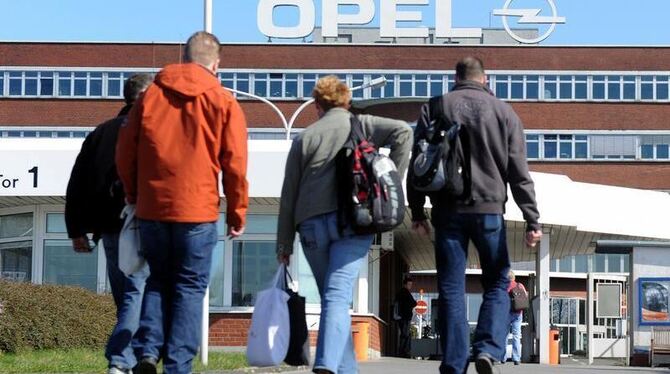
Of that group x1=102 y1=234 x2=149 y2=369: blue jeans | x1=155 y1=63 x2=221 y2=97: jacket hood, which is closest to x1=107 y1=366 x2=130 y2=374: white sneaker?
x1=102 y1=234 x2=149 y2=369: blue jeans

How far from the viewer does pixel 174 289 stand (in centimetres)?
805

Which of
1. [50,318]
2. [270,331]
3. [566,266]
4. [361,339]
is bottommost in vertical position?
[361,339]

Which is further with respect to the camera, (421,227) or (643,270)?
(643,270)

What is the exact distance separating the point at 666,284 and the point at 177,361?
2295 centimetres

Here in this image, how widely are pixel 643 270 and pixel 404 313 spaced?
16.4 feet

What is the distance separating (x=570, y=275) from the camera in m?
70.0

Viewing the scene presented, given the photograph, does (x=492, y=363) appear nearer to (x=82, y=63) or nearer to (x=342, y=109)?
(x=342, y=109)

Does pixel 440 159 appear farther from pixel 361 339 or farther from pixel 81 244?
pixel 361 339

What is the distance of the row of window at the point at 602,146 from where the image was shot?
7038cm

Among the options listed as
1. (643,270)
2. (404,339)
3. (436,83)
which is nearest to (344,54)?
(436,83)

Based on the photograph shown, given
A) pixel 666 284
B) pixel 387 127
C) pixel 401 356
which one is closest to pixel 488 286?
pixel 387 127

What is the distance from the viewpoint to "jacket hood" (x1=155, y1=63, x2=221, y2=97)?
8.08m

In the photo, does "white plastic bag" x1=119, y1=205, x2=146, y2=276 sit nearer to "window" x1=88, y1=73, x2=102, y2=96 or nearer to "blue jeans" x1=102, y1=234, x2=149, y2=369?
"blue jeans" x1=102, y1=234, x2=149, y2=369

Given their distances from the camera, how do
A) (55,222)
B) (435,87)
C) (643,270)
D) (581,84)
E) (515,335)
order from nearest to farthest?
(515,335), (55,222), (643,270), (581,84), (435,87)
